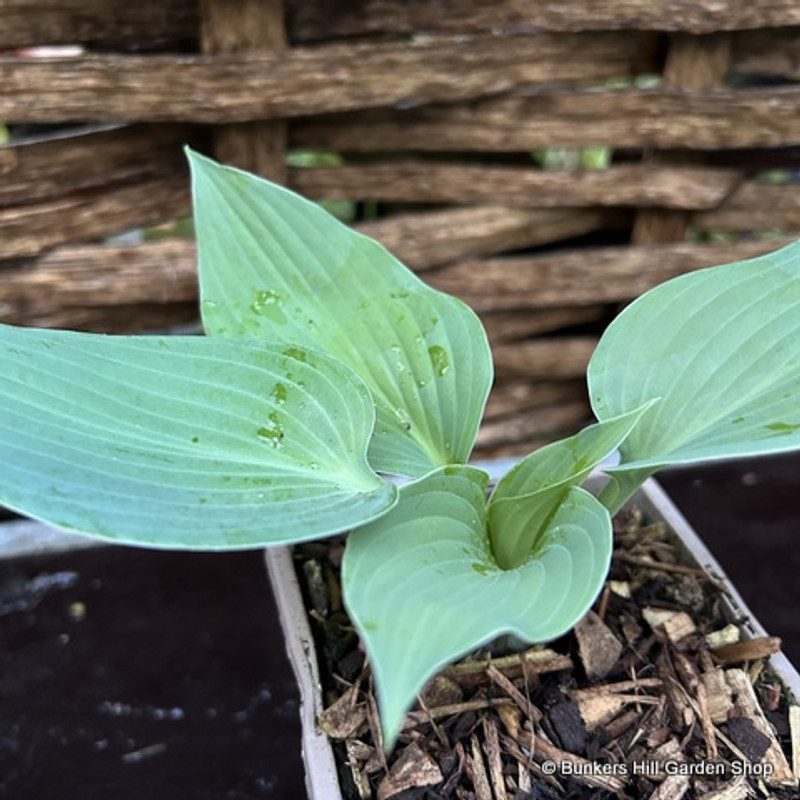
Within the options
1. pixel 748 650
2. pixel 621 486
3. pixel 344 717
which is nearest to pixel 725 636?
pixel 748 650

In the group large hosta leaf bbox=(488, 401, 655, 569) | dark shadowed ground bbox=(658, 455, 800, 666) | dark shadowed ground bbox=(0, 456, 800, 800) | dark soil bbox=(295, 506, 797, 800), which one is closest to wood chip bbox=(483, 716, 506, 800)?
dark soil bbox=(295, 506, 797, 800)

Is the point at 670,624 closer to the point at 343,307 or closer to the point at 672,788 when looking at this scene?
the point at 672,788

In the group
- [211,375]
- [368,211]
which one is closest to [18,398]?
[211,375]

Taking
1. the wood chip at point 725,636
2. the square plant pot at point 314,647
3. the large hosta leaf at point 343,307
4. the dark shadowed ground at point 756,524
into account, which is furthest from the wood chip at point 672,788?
the dark shadowed ground at point 756,524

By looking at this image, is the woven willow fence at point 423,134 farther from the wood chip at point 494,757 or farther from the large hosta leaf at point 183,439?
the wood chip at point 494,757

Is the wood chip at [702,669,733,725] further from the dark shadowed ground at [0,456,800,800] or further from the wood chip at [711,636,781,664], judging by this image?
the dark shadowed ground at [0,456,800,800]

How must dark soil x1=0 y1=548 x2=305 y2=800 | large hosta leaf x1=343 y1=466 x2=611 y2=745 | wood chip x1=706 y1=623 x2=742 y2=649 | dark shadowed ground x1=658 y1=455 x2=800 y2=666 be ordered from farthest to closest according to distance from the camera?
dark shadowed ground x1=658 y1=455 x2=800 y2=666, dark soil x1=0 y1=548 x2=305 y2=800, wood chip x1=706 y1=623 x2=742 y2=649, large hosta leaf x1=343 y1=466 x2=611 y2=745
